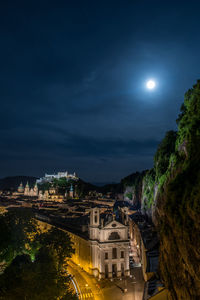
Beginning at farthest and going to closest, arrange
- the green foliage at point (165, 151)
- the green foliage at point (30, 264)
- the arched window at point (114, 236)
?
the green foliage at point (165, 151), the arched window at point (114, 236), the green foliage at point (30, 264)

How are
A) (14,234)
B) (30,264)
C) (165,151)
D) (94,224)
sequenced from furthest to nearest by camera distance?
(165,151), (94,224), (14,234), (30,264)

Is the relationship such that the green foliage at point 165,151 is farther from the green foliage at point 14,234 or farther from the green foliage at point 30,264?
the green foliage at point 14,234

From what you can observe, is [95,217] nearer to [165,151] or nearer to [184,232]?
[184,232]

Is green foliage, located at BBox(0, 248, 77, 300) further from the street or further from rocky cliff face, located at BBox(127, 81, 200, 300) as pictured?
rocky cliff face, located at BBox(127, 81, 200, 300)

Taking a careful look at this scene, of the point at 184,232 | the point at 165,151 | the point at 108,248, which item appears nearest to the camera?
the point at 184,232

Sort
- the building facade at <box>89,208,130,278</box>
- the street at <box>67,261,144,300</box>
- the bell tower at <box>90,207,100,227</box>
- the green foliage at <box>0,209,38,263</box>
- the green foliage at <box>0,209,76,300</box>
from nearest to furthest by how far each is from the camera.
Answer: the green foliage at <box>0,209,76,300</box>
the street at <box>67,261,144,300</box>
the green foliage at <box>0,209,38,263</box>
the building facade at <box>89,208,130,278</box>
the bell tower at <box>90,207,100,227</box>

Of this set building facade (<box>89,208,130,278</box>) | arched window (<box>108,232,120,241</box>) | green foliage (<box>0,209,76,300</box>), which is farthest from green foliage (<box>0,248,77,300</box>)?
arched window (<box>108,232,120,241</box>)

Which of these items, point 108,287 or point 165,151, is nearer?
point 108,287

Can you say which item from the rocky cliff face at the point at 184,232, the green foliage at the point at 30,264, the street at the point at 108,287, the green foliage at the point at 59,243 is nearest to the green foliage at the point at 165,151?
the rocky cliff face at the point at 184,232

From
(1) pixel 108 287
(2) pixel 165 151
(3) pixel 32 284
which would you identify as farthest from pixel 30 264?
(2) pixel 165 151

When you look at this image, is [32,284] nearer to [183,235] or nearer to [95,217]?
[183,235]

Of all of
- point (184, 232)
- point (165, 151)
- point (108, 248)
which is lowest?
point (108, 248)

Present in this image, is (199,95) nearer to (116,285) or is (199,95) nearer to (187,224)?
(187,224)

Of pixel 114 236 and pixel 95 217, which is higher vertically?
pixel 95 217
